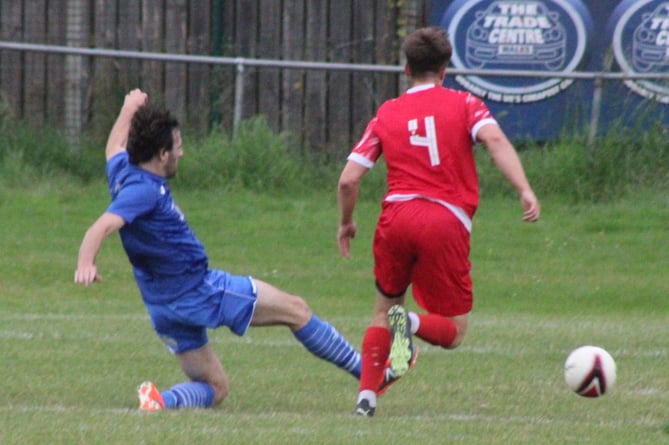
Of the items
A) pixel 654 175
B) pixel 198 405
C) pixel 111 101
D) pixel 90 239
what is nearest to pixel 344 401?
pixel 198 405

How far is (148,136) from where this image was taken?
6.51 m

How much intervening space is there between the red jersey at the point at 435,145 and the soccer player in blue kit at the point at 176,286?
81cm

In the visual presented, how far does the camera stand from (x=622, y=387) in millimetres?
7438

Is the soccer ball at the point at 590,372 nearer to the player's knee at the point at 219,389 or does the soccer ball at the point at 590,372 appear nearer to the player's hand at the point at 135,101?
the player's knee at the point at 219,389

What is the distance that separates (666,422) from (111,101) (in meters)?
10.8

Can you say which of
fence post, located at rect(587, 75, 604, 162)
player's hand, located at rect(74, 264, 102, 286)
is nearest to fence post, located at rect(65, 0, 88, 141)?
fence post, located at rect(587, 75, 604, 162)

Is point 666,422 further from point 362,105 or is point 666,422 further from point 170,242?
point 362,105

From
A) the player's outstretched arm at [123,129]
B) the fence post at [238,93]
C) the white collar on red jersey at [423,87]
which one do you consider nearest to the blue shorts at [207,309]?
the player's outstretched arm at [123,129]

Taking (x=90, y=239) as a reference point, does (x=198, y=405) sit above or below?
below

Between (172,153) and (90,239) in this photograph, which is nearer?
(90,239)

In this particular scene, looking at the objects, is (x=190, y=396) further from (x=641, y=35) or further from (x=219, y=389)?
(x=641, y=35)

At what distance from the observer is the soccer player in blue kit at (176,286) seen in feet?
21.2

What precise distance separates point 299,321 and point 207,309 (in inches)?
18.2

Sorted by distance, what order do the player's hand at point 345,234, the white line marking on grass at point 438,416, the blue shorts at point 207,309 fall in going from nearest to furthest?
the white line marking on grass at point 438,416 → the blue shorts at point 207,309 → the player's hand at point 345,234
